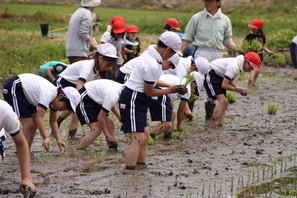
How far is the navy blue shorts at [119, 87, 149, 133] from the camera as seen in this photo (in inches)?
270

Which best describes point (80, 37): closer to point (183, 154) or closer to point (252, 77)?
point (183, 154)

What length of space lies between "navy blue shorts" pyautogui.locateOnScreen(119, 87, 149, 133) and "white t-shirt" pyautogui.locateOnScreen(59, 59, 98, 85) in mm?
1444

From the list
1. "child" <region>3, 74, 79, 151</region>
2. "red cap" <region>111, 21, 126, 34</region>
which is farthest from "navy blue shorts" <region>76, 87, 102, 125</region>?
"red cap" <region>111, 21, 126, 34</region>

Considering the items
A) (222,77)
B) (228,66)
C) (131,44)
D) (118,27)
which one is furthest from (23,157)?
(131,44)

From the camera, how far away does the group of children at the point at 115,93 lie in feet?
22.3

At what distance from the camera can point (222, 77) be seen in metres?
10.1

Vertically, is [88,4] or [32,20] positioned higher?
[88,4]

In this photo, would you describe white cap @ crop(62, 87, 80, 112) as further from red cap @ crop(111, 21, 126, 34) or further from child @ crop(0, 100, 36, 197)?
red cap @ crop(111, 21, 126, 34)

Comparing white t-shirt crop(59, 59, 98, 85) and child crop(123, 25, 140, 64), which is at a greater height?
white t-shirt crop(59, 59, 98, 85)

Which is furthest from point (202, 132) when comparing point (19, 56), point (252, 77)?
point (19, 56)

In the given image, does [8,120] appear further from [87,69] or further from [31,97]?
[87,69]

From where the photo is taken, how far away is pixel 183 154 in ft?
26.3

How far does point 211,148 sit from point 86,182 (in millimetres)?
2557

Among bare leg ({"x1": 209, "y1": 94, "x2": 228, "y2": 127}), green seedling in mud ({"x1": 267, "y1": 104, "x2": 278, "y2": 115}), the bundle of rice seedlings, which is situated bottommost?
green seedling in mud ({"x1": 267, "y1": 104, "x2": 278, "y2": 115})
